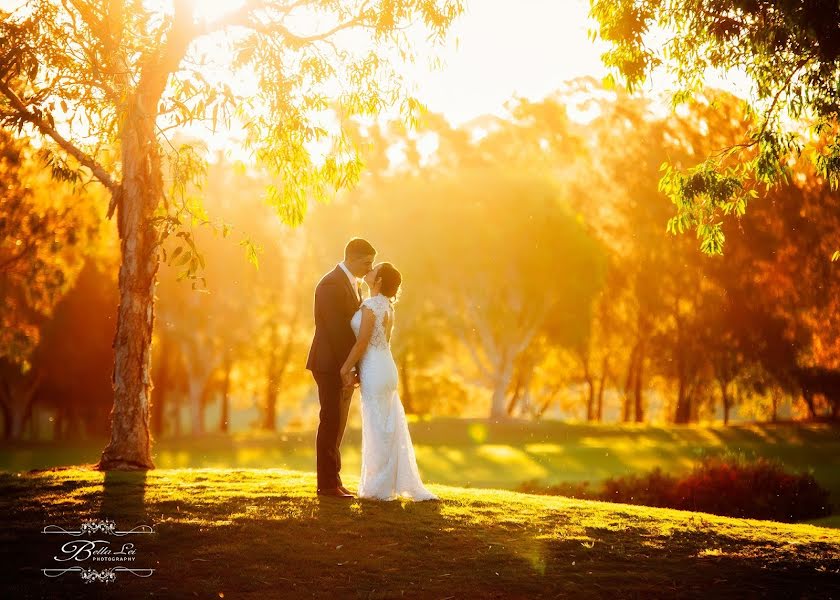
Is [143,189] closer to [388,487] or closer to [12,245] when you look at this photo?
[388,487]

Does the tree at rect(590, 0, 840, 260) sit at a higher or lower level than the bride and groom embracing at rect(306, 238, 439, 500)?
higher

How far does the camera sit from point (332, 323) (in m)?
11.8

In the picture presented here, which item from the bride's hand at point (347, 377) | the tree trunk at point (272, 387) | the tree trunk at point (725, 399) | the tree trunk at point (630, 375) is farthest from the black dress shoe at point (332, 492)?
the tree trunk at point (272, 387)

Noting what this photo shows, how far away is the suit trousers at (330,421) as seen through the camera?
1164 cm

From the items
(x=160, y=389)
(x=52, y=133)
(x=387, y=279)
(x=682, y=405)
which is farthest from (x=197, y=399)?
(x=387, y=279)

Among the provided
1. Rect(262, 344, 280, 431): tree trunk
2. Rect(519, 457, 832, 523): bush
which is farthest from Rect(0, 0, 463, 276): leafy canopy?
Rect(262, 344, 280, 431): tree trunk

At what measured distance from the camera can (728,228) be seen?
4075 centimetres

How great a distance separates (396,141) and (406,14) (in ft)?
146

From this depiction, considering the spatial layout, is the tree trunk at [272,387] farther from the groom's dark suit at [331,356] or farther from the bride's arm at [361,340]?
the bride's arm at [361,340]

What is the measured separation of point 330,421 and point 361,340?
1067mm

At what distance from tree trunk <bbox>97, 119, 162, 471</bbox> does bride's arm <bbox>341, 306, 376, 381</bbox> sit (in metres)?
5.31

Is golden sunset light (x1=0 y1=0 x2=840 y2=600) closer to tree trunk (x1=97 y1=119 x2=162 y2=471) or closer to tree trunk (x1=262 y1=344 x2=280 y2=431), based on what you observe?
tree trunk (x1=97 y1=119 x2=162 y2=471)

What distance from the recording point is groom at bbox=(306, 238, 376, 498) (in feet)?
38.2

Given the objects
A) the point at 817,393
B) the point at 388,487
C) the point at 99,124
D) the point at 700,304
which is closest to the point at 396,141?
the point at 700,304
